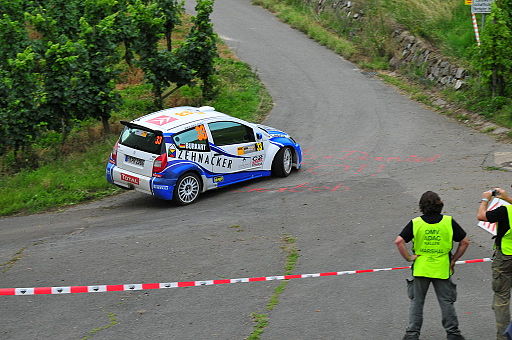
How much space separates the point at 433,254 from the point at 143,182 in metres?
7.27

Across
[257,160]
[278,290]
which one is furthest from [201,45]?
[278,290]

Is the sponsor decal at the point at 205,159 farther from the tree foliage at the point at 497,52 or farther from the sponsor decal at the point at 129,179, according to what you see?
the tree foliage at the point at 497,52

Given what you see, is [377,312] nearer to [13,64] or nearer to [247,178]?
[247,178]

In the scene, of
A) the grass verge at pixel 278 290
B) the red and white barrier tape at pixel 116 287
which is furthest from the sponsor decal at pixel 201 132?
the red and white barrier tape at pixel 116 287

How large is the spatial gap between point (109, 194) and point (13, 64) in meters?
3.90

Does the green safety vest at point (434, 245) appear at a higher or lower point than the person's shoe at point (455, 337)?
higher

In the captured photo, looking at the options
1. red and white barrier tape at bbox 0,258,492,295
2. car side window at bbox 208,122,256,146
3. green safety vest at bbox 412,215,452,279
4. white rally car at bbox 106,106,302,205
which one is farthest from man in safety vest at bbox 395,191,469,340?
car side window at bbox 208,122,256,146

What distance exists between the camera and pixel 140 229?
39.3 feet

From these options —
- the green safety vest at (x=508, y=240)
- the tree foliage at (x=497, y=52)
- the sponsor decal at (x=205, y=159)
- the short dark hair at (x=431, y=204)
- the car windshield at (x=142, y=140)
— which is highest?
the tree foliage at (x=497, y=52)

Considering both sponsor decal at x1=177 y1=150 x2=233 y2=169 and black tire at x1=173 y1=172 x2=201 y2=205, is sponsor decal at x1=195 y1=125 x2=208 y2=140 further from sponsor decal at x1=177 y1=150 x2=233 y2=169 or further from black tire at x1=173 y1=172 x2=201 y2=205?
black tire at x1=173 y1=172 x2=201 y2=205

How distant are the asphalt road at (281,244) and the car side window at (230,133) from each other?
1036 mm

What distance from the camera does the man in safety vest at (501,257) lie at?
23.4 ft

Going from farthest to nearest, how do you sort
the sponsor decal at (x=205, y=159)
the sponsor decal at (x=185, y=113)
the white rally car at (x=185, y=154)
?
1. the sponsor decal at (x=185, y=113)
2. the sponsor decal at (x=205, y=159)
3. the white rally car at (x=185, y=154)

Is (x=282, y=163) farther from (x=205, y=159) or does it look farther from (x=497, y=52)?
(x=497, y=52)
